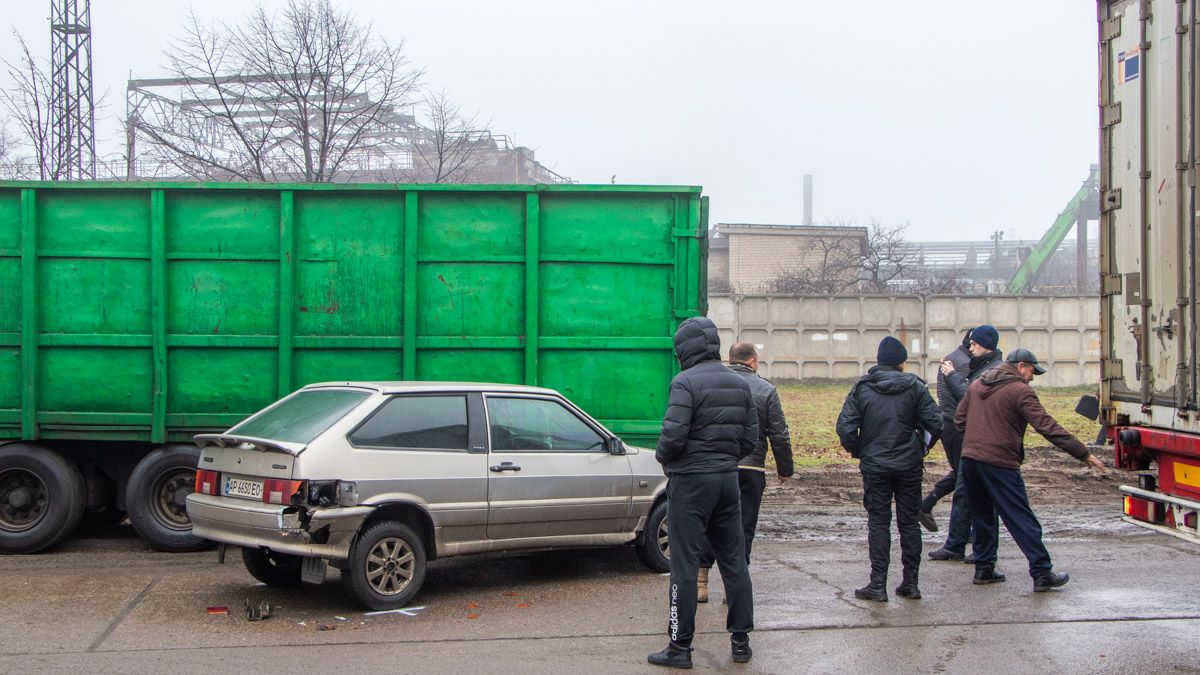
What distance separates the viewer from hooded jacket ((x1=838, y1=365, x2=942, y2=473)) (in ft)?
23.9

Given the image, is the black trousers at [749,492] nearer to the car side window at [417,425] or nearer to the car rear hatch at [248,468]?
the car side window at [417,425]

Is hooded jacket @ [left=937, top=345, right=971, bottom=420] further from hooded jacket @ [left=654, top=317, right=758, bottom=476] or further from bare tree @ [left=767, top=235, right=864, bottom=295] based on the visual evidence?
bare tree @ [left=767, top=235, right=864, bottom=295]

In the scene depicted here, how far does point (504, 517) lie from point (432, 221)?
2932 mm

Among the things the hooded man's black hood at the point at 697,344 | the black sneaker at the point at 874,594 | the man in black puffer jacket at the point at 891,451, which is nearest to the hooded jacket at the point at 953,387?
the man in black puffer jacket at the point at 891,451

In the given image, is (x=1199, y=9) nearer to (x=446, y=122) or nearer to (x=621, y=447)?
(x=621, y=447)

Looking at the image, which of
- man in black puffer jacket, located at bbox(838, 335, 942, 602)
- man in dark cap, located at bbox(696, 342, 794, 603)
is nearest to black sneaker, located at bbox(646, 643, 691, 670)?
man in dark cap, located at bbox(696, 342, 794, 603)

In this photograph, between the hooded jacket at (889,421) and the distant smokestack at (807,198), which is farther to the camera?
the distant smokestack at (807,198)

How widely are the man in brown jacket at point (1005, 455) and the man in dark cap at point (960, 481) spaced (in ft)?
2.02

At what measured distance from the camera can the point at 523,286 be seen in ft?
30.2

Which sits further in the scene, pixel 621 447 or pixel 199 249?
pixel 199 249

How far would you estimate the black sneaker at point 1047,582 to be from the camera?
298 inches

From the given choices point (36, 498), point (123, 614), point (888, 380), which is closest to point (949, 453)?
point (888, 380)

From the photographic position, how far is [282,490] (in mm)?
6605

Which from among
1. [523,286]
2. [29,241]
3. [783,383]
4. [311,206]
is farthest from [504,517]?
[783,383]
